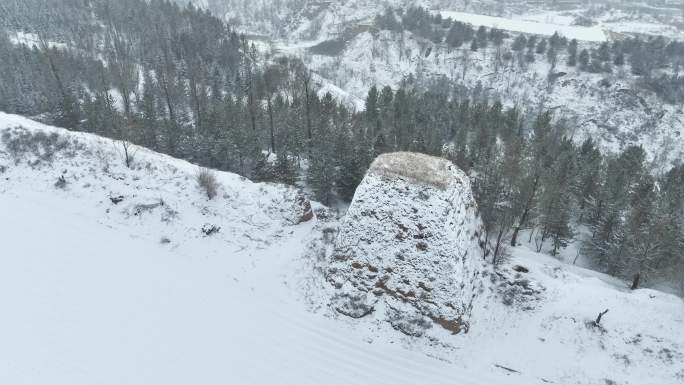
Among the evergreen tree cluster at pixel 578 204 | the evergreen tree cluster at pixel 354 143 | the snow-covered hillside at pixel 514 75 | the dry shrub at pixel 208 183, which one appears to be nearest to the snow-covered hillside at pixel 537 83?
the snow-covered hillside at pixel 514 75

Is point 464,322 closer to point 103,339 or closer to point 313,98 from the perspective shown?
point 103,339

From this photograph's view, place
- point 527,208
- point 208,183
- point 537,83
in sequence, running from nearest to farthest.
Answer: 1. point 208,183
2. point 527,208
3. point 537,83

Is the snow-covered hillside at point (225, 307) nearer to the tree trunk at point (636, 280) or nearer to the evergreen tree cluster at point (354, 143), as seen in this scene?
the tree trunk at point (636, 280)

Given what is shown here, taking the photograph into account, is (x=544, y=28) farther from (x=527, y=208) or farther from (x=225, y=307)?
(x=225, y=307)

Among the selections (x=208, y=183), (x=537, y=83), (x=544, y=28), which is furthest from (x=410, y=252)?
(x=544, y=28)

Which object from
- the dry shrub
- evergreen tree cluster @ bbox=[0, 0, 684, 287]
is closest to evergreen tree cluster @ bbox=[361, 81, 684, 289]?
evergreen tree cluster @ bbox=[0, 0, 684, 287]
